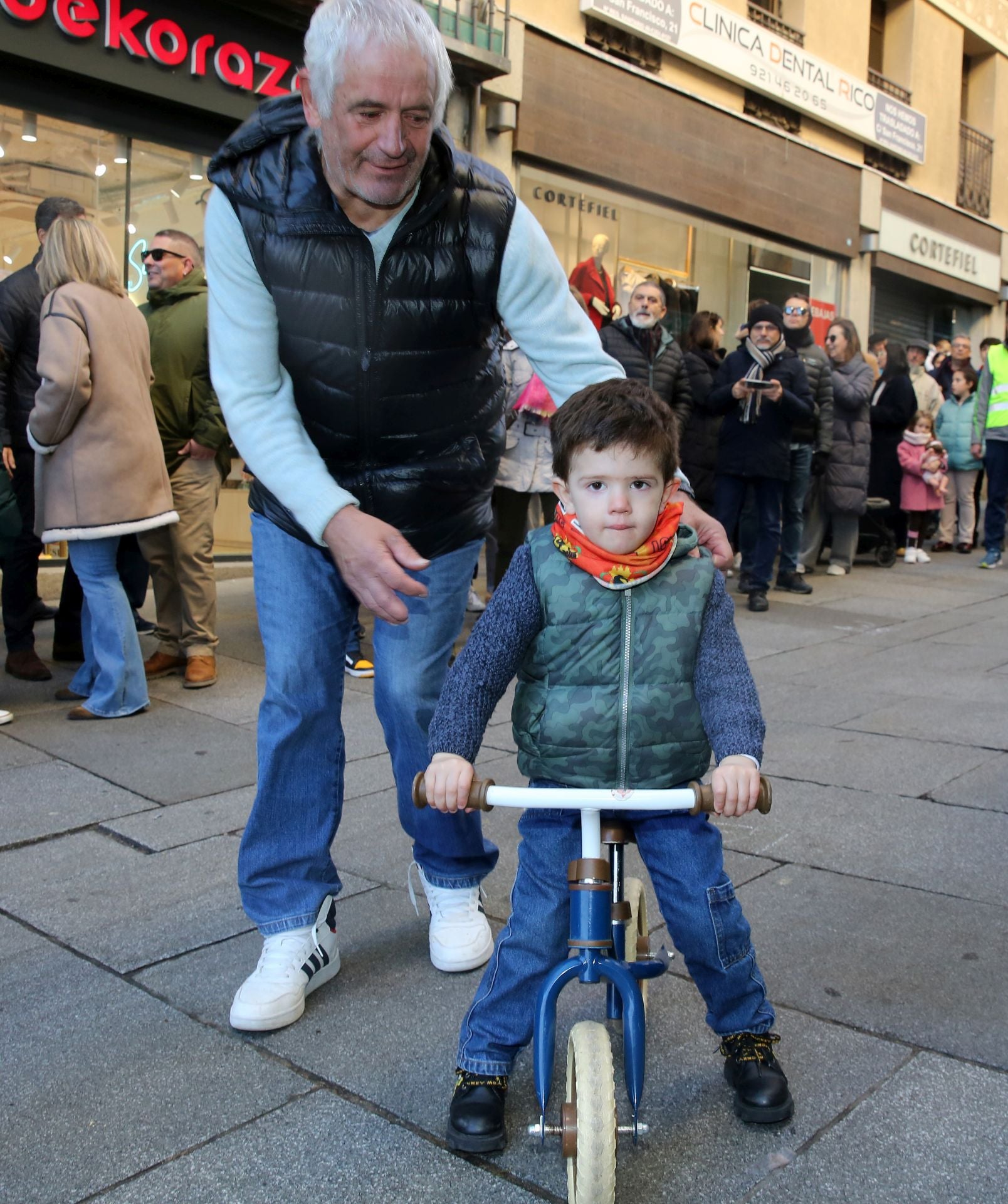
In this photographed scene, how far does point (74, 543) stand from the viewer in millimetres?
5270

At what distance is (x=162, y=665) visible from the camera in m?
6.13

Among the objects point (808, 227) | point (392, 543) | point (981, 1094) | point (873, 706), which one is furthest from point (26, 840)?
point (808, 227)

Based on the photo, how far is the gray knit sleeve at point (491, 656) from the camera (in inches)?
87.9

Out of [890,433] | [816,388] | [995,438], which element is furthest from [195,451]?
[995,438]

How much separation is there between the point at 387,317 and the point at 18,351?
391cm

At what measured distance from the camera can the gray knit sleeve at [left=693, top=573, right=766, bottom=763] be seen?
2127 millimetres

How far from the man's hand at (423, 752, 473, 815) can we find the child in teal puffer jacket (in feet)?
36.4

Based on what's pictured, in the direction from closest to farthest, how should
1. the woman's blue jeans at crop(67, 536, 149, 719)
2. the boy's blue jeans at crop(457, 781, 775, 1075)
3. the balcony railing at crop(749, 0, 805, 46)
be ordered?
the boy's blue jeans at crop(457, 781, 775, 1075) < the woman's blue jeans at crop(67, 536, 149, 719) < the balcony railing at crop(749, 0, 805, 46)

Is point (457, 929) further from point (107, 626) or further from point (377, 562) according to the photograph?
point (107, 626)

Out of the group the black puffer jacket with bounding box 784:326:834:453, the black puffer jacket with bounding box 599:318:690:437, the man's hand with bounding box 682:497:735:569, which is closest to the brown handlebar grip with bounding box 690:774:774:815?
the man's hand with bounding box 682:497:735:569

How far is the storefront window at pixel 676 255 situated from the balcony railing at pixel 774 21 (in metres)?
2.40

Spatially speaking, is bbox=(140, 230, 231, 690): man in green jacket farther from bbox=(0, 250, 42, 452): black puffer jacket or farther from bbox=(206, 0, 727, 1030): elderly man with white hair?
bbox=(206, 0, 727, 1030): elderly man with white hair

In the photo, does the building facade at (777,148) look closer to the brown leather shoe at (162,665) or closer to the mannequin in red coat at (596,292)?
the mannequin in red coat at (596,292)

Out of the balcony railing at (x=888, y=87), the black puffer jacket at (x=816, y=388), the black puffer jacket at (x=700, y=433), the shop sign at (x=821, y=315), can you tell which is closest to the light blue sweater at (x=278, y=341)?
the black puffer jacket at (x=700, y=433)
